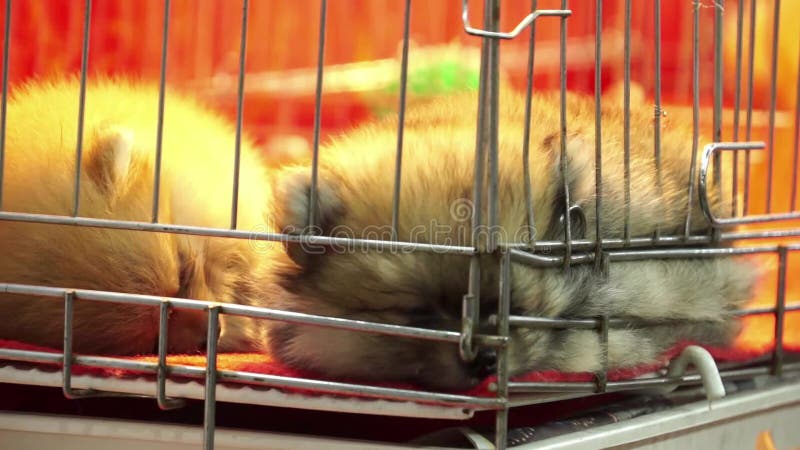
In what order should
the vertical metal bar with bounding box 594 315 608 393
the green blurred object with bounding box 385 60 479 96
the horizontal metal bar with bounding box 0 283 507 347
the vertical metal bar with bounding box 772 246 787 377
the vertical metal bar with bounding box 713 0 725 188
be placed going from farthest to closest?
1. the green blurred object with bounding box 385 60 479 96
2. the vertical metal bar with bounding box 772 246 787 377
3. the vertical metal bar with bounding box 713 0 725 188
4. the vertical metal bar with bounding box 594 315 608 393
5. the horizontal metal bar with bounding box 0 283 507 347

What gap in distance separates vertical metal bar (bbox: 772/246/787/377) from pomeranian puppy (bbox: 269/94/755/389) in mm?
187

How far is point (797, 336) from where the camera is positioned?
2.11 meters

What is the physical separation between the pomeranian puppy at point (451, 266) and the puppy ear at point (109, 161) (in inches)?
13.0

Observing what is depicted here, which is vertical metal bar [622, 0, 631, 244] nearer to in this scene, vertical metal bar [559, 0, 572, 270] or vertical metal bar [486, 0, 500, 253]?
vertical metal bar [559, 0, 572, 270]

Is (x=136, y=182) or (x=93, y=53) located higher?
(x=93, y=53)

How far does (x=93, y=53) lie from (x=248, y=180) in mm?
1091

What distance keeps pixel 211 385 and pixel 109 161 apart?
57 cm

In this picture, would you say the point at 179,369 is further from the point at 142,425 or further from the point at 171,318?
the point at 171,318

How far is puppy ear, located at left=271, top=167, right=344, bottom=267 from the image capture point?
155cm

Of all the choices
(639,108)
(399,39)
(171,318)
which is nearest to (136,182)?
(171,318)

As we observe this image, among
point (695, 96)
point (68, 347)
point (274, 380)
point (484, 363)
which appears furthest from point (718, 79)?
point (68, 347)

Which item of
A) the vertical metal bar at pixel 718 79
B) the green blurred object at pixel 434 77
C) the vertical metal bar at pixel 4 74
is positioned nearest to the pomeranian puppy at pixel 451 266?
the vertical metal bar at pixel 718 79

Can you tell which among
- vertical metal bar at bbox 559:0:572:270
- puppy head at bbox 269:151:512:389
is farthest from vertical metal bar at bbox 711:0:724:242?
puppy head at bbox 269:151:512:389

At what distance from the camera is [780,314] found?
6.15 ft
